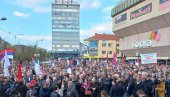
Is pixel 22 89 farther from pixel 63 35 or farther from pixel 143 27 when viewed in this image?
pixel 63 35

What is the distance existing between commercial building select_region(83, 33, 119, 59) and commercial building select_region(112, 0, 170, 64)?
38.6 metres

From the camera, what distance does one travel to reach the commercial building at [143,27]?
59.6m

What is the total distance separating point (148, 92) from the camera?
712 inches

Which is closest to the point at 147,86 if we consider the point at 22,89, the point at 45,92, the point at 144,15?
the point at 45,92

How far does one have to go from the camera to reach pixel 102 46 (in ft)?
438

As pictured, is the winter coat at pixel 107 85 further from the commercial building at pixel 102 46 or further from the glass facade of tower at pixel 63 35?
the glass facade of tower at pixel 63 35

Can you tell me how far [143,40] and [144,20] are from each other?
6895 millimetres

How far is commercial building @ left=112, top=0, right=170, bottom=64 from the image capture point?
196ft

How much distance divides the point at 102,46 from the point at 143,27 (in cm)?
6417

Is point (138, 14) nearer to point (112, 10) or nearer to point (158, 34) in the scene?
point (158, 34)

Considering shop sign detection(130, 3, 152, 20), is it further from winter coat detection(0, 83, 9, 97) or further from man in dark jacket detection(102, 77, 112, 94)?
winter coat detection(0, 83, 9, 97)

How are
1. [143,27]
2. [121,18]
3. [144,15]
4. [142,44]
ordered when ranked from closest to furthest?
[144,15], [143,27], [142,44], [121,18]

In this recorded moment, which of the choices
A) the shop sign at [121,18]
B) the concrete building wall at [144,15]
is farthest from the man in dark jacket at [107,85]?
the shop sign at [121,18]

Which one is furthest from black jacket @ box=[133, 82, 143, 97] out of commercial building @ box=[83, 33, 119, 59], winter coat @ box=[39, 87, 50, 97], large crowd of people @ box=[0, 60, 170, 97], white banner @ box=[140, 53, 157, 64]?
commercial building @ box=[83, 33, 119, 59]
